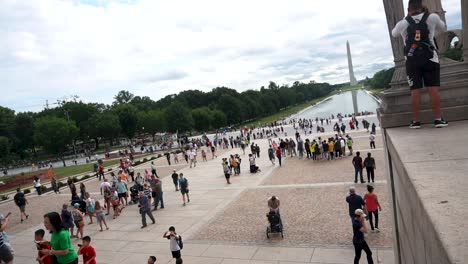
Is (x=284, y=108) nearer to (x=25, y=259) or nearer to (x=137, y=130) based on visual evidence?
(x=137, y=130)

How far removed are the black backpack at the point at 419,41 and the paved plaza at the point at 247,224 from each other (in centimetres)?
534

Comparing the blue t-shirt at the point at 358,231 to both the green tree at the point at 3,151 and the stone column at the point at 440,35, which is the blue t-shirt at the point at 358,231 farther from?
the green tree at the point at 3,151

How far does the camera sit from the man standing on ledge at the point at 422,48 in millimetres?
4555

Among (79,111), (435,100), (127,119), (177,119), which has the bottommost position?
(435,100)

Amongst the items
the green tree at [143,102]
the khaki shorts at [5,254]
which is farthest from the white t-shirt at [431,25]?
the green tree at [143,102]

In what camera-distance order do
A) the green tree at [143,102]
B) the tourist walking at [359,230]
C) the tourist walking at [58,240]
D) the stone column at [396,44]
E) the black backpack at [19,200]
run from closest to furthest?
the tourist walking at [58,240], the stone column at [396,44], the tourist walking at [359,230], the black backpack at [19,200], the green tree at [143,102]

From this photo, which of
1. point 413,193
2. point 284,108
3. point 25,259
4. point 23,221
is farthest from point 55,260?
point 284,108

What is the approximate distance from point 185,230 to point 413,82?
9.76 metres

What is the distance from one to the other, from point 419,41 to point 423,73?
1.48 ft

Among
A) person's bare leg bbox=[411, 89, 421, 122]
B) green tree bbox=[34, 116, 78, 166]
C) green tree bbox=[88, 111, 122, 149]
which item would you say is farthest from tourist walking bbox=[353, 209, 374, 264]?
green tree bbox=[88, 111, 122, 149]

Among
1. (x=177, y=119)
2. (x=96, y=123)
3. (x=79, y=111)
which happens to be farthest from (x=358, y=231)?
(x=79, y=111)

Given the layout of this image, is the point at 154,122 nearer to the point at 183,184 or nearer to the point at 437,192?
the point at 183,184

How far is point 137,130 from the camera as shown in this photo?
89125 mm

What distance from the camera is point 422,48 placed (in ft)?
15.2
